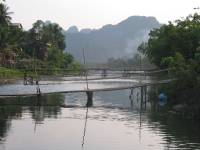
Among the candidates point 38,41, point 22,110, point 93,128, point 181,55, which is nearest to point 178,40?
point 181,55

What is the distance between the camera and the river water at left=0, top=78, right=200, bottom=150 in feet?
89.8

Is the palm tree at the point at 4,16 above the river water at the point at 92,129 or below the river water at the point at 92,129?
above

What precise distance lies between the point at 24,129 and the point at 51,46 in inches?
2945

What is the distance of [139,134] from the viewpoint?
31.5 meters

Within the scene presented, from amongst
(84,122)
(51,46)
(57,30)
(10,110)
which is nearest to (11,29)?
(51,46)

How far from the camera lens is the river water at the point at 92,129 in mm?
27359

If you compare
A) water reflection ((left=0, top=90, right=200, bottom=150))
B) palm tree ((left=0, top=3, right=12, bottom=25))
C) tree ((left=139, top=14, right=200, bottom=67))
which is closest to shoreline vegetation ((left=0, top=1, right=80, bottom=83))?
palm tree ((left=0, top=3, right=12, bottom=25))

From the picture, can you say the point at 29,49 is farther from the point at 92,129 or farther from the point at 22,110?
the point at 92,129

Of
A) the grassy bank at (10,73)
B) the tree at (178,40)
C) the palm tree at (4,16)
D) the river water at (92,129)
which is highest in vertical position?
the palm tree at (4,16)

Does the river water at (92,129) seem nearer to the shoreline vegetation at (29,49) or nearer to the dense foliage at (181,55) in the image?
the dense foliage at (181,55)

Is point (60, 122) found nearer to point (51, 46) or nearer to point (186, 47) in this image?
point (186, 47)

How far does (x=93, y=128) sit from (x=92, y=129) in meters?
0.47

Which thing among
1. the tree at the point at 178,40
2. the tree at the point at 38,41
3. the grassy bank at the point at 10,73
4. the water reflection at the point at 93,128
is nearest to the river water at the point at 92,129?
the water reflection at the point at 93,128

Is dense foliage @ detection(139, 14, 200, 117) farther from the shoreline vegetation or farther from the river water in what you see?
the shoreline vegetation
